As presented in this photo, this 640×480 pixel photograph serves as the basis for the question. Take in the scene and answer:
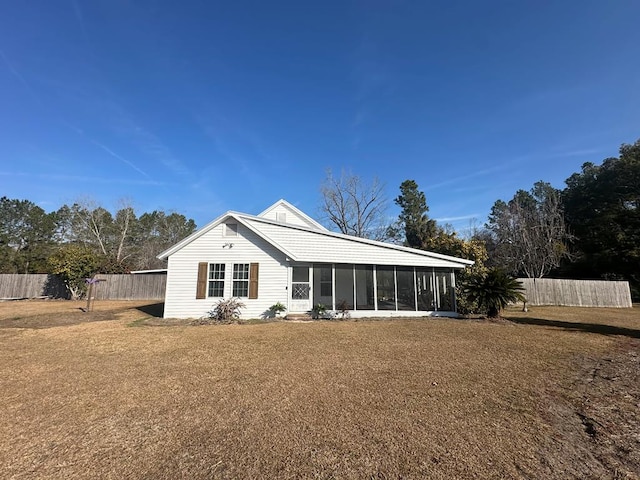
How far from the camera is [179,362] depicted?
22.2 feet

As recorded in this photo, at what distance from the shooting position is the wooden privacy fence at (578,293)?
20953 millimetres

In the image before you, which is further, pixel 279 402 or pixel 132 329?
pixel 132 329

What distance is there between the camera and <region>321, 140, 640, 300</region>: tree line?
26094mm

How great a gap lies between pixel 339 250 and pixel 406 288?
365 centimetres

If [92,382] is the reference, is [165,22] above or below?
above

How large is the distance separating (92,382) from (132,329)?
5876 mm

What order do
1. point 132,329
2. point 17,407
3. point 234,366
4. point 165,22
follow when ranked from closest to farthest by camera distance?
point 17,407, point 234,366, point 132,329, point 165,22

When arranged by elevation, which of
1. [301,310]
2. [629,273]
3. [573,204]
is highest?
[573,204]

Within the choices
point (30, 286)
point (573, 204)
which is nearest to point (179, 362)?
point (30, 286)

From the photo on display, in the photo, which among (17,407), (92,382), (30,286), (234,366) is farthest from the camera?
(30,286)

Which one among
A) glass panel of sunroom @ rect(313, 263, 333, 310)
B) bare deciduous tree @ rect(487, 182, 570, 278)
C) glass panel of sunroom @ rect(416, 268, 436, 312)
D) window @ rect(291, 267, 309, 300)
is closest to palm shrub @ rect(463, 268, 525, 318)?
glass panel of sunroom @ rect(416, 268, 436, 312)

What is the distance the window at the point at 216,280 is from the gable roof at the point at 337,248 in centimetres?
166

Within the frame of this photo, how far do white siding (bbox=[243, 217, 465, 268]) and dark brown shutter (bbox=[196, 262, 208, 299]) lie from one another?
2844 mm

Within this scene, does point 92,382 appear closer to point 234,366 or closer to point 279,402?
point 234,366
